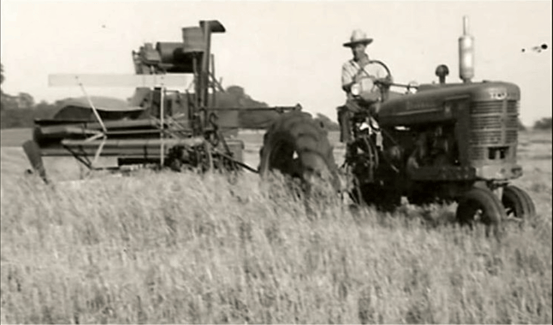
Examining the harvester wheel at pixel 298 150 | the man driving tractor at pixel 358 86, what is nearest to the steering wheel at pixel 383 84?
the man driving tractor at pixel 358 86

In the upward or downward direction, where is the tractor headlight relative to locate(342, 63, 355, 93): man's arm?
downward

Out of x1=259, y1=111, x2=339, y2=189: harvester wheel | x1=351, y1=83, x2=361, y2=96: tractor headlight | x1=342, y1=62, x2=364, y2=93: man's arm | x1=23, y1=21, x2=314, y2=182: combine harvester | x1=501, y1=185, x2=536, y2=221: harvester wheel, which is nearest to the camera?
x1=501, y1=185, x2=536, y2=221: harvester wheel

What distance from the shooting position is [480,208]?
17.3ft

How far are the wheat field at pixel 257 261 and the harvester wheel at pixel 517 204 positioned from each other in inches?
4.5

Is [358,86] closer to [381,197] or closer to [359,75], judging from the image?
[359,75]

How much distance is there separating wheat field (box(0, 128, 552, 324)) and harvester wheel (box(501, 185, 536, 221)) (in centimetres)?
11

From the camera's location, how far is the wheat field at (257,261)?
386 centimetres

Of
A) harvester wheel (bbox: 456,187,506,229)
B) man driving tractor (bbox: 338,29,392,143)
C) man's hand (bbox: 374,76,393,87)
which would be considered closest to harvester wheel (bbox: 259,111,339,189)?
man driving tractor (bbox: 338,29,392,143)

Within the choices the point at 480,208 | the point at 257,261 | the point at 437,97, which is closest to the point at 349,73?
the point at 437,97

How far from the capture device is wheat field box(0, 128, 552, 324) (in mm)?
3863

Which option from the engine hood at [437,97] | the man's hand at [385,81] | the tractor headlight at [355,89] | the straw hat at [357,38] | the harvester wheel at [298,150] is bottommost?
the harvester wheel at [298,150]

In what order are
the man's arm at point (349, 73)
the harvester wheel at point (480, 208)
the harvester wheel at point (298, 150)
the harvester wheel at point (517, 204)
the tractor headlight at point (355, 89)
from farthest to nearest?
the man's arm at point (349, 73), the tractor headlight at point (355, 89), the harvester wheel at point (298, 150), the harvester wheel at point (517, 204), the harvester wheel at point (480, 208)

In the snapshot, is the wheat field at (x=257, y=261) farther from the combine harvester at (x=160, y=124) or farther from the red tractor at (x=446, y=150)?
the combine harvester at (x=160, y=124)

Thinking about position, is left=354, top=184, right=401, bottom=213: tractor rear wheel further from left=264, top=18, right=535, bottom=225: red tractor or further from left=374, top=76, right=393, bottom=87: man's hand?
left=374, top=76, right=393, bottom=87: man's hand
